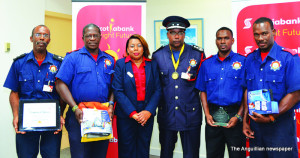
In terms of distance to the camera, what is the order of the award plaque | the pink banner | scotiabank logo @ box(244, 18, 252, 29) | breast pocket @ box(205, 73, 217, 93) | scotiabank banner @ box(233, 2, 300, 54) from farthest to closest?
the pink banner
scotiabank logo @ box(244, 18, 252, 29)
scotiabank banner @ box(233, 2, 300, 54)
breast pocket @ box(205, 73, 217, 93)
the award plaque

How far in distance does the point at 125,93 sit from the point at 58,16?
9.09 feet

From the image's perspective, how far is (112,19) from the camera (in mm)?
3393

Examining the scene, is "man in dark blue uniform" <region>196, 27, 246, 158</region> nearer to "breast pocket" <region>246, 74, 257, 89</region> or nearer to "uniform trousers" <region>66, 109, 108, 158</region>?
"breast pocket" <region>246, 74, 257, 89</region>

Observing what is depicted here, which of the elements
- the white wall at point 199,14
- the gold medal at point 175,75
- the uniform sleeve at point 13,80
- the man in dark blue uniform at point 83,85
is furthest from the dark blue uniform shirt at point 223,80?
the uniform sleeve at point 13,80

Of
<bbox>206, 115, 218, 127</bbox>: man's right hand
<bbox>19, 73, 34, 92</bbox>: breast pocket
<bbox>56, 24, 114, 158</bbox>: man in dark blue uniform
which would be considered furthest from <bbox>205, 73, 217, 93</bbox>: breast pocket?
<bbox>19, 73, 34, 92</bbox>: breast pocket

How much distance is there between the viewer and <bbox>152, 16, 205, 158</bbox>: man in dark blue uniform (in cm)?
274

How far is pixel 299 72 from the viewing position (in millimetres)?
2152

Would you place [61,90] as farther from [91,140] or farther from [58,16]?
[58,16]

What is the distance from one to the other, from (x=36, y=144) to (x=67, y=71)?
2.69 feet

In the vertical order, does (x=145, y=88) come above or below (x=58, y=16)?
below

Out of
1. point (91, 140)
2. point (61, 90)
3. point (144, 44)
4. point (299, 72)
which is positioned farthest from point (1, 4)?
point (299, 72)

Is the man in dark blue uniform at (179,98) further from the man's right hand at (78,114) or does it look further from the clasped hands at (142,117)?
the man's right hand at (78,114)

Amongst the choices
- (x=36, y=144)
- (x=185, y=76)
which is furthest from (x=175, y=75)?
(x=36, y=144)

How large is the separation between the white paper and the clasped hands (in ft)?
2.61
